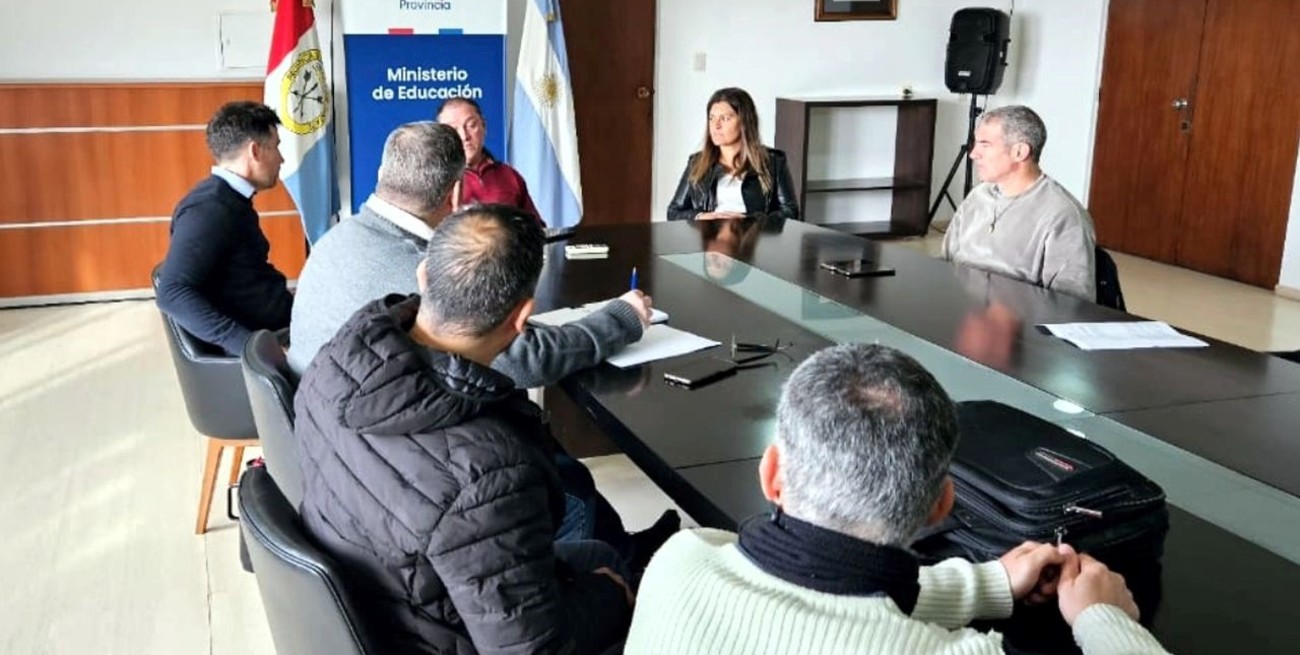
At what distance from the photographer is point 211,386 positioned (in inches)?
116

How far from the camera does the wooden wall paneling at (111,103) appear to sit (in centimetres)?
558

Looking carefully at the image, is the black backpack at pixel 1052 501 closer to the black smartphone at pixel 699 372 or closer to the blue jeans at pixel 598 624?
the blue jeans at pixel 598 624

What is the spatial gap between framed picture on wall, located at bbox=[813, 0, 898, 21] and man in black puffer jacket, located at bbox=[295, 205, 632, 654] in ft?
20.7

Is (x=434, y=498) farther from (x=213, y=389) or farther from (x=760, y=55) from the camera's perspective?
(x=760, y=55)

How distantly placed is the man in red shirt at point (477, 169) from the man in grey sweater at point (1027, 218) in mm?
1498

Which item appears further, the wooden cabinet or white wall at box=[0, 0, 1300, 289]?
the wooden cabinet

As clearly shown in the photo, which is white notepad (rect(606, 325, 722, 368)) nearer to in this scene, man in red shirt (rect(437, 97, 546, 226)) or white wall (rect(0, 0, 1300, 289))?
man in red shirt (rect(437, 97, 546, 226))

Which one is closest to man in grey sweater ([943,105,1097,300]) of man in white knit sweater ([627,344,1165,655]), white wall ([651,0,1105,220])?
man in white knit sweater ([627,344,1165,655])

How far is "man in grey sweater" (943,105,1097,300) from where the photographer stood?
342cm

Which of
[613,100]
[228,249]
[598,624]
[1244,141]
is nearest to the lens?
[598,624]

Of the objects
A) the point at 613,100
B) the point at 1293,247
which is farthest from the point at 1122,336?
the point at 613,100

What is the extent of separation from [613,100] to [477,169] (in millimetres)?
3005

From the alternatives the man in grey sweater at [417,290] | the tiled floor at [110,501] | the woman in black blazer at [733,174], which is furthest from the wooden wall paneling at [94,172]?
the man in grey sweater at [417,290]

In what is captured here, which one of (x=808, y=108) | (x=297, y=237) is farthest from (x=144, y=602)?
(x=808, y=108)
